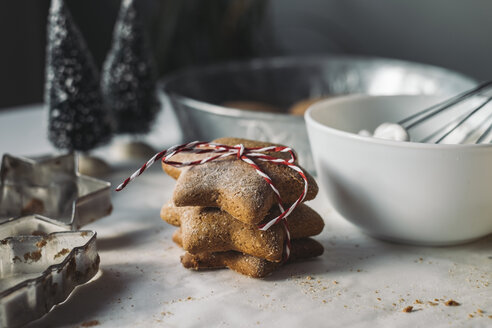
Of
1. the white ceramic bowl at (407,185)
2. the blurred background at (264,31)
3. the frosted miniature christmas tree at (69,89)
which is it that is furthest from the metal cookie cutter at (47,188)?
the blurred background at (264,31)

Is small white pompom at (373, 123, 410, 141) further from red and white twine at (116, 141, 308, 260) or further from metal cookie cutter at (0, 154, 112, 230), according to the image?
metal cookie cutter at (0, 154, 112, 230)

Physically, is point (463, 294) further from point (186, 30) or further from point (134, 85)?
point (186, 30)

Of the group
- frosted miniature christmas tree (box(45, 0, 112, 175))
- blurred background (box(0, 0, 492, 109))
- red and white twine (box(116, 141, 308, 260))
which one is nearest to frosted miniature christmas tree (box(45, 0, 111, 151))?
frosted miniature christmas tree (box(45, 0, 112, 175))

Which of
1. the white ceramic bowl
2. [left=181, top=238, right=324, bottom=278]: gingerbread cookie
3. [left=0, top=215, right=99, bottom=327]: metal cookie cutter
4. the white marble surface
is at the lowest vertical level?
the white marble surface

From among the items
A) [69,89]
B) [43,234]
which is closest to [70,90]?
[69,89]

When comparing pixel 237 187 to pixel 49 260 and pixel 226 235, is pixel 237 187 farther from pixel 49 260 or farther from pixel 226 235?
pixel 49 260

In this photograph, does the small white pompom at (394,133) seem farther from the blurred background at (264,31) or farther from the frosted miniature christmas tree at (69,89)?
the blurred background at (264,31)
